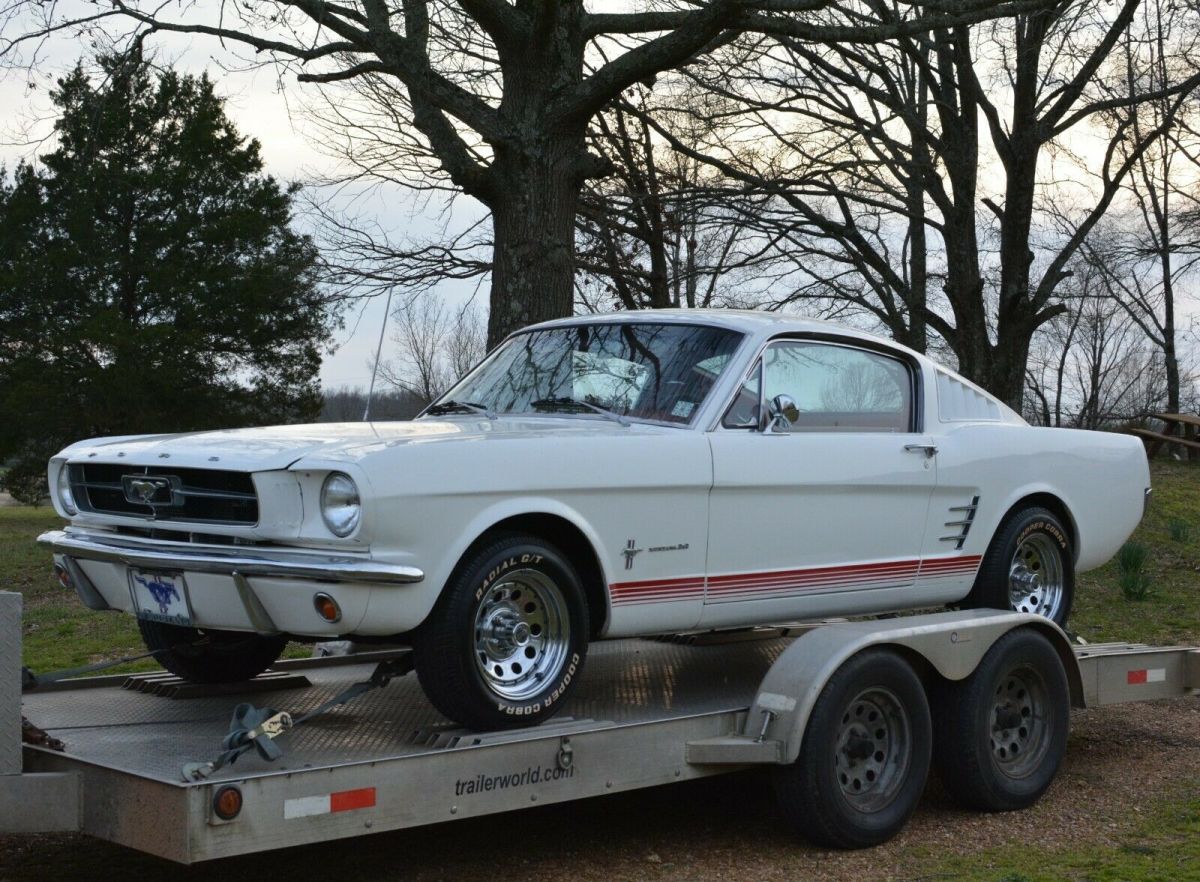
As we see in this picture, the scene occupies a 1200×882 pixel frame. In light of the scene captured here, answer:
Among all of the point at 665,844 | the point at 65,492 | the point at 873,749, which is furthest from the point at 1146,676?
the point at 65,492

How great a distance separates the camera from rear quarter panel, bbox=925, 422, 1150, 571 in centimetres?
618

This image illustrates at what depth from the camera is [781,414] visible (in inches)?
214

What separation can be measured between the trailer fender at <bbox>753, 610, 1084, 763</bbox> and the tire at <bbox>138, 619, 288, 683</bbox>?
1.88m

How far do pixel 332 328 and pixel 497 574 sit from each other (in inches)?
1191

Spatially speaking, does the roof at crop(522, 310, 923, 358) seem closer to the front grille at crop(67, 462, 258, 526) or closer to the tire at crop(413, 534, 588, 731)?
the tire at crop(413, 534, 588, 731)

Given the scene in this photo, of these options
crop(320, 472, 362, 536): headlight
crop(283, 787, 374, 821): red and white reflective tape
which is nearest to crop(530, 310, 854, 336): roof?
crop(320, 472, 362, 536): headlight

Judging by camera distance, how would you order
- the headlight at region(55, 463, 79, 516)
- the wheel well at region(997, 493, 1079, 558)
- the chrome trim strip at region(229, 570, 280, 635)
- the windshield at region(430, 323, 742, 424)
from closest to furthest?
the chrome trim strip at region(229, 570, 280, 635), the headlight at region(55, 463, 79, 516), the windshield at region(430, 323, 742, 424), the wheel well at region(997, 493, 1079, 558)

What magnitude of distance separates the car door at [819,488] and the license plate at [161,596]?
6.09ft

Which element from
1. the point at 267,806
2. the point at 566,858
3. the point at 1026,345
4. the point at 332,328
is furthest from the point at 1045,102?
the point at 332,328

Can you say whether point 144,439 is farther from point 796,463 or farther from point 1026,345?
point 1026,345

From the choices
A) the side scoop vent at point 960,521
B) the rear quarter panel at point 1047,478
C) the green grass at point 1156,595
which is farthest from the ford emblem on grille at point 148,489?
the green grass at point 1156,595

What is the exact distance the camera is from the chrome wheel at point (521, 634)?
4484 mm

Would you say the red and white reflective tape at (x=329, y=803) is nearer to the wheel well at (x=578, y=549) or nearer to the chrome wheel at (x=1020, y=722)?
the wheel well at (x=578, y=549)

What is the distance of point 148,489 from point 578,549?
1430 millimetres
